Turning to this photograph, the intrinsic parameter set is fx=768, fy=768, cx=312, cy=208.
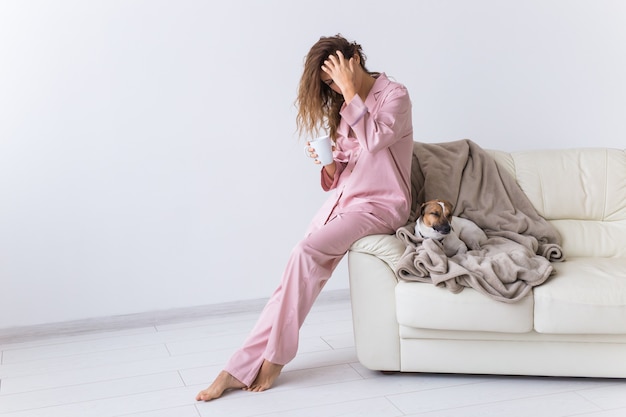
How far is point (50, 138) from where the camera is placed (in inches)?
132

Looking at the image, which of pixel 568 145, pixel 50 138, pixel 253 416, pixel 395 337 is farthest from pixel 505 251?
pixel 50 138

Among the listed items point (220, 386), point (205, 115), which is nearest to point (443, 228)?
point (220, 386)

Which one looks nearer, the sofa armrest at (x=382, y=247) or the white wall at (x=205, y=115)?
the sofa armrest at (x=382, y=247)

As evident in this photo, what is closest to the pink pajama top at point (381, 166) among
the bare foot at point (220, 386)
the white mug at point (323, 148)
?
the white mug at point (323, 148)

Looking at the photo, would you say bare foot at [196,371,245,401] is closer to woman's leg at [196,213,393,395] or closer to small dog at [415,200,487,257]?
woman's leg at [196,213,393,395]

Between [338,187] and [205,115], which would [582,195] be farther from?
[205,115]

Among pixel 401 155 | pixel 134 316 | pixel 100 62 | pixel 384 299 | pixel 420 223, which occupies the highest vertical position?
pixel 100 62

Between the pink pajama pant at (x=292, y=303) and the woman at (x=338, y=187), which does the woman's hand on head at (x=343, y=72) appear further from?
the pink pajama pant at (x=292, y=303)

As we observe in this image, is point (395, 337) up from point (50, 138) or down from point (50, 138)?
down

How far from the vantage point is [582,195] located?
3.12m

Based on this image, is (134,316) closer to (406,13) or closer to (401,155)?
(401,155)

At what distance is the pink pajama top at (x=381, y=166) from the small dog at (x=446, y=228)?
0.39 ft

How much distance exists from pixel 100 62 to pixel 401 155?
1.43 m

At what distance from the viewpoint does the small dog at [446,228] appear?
Result: 271cm
